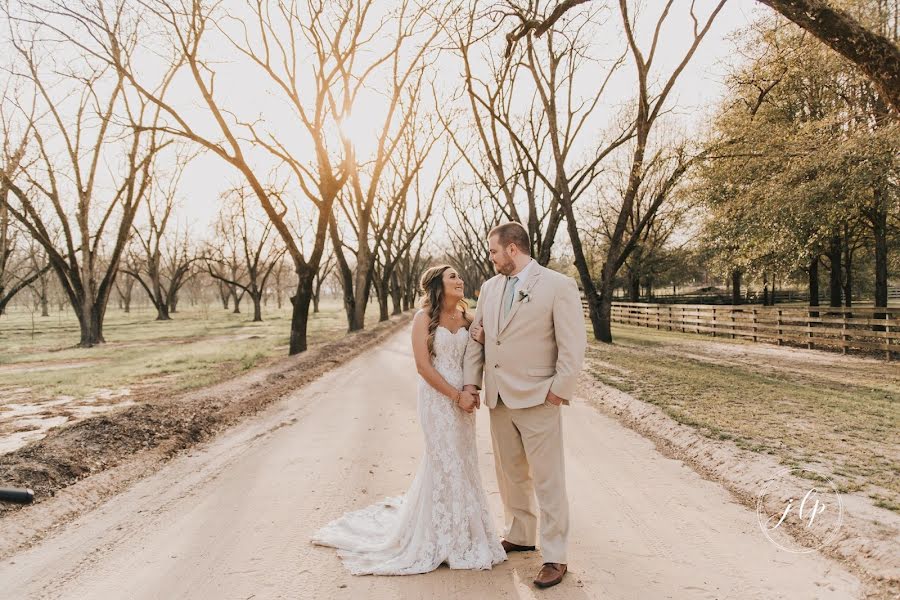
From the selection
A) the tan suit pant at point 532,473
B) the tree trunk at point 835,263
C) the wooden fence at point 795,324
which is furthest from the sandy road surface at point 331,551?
the tree trunk at point 835,263

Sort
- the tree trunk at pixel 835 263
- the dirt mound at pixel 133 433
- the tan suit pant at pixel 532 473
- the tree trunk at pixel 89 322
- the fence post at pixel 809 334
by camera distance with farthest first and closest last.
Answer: the tree trunk at pixel 89 322
the tree trunk at pixel 835 263
the fence post at pixel 809 334
the dirt mound at pixel 133 433
the tan suit pant at pixel 532 473

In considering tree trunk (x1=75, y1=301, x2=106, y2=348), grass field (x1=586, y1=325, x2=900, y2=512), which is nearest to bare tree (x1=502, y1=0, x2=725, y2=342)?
grass field (x1=586, y1=325, x2=900, y2=512)

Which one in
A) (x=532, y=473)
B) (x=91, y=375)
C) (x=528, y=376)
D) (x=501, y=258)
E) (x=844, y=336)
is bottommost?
(x=91, y=375)

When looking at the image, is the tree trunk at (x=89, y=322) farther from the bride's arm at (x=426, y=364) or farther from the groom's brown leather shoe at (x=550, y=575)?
the groom's brown leather shoe at (x=550, y=575)

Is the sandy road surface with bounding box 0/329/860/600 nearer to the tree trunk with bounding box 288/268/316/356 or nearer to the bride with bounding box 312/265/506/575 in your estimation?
the bride with bounding box 312/265/506/575

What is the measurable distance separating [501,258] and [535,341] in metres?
0.60

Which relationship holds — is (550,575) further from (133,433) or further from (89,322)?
(89,322)

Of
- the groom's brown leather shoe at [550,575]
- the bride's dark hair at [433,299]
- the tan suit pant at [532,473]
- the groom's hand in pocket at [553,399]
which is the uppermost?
the bride's dark hair at [433,299]

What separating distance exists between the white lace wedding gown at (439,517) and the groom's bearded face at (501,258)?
0.56m

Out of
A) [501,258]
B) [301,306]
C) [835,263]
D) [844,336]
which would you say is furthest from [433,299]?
[835,263]

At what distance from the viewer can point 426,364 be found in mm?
3920

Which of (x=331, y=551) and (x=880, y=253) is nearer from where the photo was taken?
(x=331, y=551)

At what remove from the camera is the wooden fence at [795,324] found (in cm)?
1477

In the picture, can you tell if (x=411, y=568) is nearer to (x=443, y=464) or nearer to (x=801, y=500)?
(x=443, y=464)
